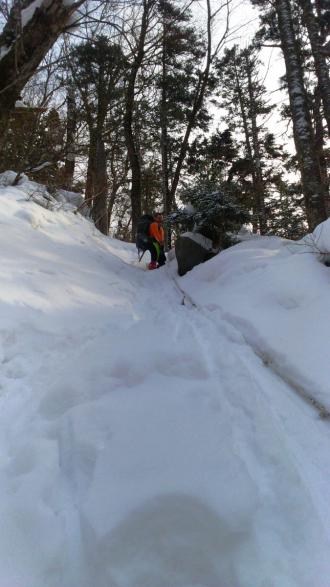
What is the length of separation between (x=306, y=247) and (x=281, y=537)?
378 cm

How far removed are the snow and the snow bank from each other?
19 mm

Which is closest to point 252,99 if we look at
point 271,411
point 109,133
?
point 109,133

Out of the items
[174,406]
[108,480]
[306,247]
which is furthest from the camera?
[306,247]

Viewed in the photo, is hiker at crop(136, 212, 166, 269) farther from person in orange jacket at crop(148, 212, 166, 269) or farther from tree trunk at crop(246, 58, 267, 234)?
tree trunk at crop(246, 58, 267, 234)

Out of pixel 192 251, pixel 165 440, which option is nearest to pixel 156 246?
pixel 192 251

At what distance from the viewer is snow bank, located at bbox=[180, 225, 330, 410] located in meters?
2.61

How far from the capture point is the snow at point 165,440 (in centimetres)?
131

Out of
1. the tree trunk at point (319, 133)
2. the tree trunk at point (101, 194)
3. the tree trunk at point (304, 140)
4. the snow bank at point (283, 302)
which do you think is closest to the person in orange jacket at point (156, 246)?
the snow bank at point (283, 302)

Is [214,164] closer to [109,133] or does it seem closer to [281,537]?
[109,133]

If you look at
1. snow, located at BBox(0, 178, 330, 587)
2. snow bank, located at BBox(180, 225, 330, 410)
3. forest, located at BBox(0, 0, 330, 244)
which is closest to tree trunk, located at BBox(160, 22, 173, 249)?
forest, located at BBox(0, 0, 330, 244)

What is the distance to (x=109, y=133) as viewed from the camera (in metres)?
13.9

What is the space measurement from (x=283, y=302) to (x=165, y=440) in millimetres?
2187

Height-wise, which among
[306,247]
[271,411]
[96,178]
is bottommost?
[271,411]

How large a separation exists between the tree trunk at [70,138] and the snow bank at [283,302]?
6742 mm
